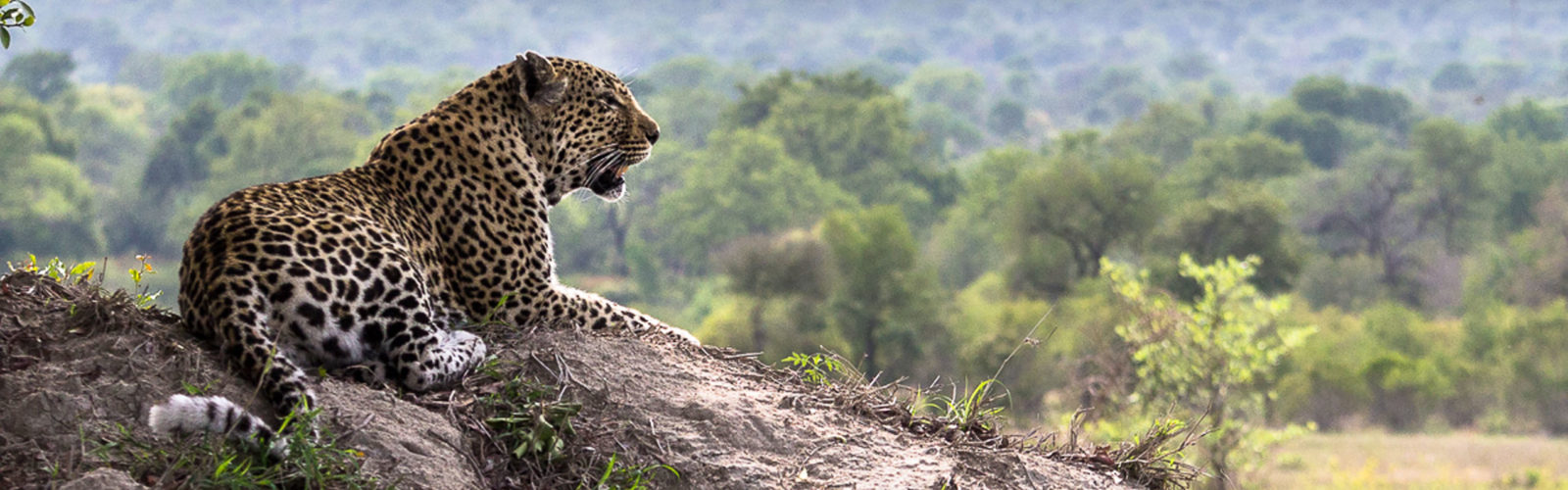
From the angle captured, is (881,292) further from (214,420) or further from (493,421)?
(214,420)

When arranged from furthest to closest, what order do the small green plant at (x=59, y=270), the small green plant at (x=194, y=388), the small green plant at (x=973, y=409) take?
the small green plant at (x=973, y=409) < the small green plant at (x=59, y=270) < the small green plant at (x=194, y=388)

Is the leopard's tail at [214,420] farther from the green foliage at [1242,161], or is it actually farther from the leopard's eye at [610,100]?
the green foliage at [1242,161]

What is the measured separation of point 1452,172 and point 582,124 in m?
129

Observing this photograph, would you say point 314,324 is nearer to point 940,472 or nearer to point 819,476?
point 819,476

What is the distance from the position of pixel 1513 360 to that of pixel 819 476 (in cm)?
8704

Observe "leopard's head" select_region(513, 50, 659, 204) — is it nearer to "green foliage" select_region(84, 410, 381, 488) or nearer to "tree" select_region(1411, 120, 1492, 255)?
"green foliage" select_region(84, 410, 381, 488)

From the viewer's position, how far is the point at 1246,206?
89.8 metres

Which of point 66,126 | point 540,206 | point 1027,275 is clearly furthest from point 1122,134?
point 540,206

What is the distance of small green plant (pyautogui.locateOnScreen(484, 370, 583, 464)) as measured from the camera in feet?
19.9

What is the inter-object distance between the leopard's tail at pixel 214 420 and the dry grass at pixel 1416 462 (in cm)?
4684

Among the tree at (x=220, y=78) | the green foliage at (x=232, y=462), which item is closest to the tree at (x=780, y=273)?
the green foliage at (x=232, y=462)

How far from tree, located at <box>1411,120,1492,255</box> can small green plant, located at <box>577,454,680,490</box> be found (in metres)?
122

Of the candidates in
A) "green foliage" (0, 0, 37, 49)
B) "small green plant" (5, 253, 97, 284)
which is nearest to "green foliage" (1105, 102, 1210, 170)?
A: "small green plant" (5, 253, 97, 284)

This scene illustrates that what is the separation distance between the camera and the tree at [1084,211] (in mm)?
102750
